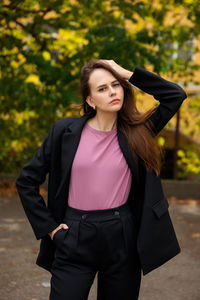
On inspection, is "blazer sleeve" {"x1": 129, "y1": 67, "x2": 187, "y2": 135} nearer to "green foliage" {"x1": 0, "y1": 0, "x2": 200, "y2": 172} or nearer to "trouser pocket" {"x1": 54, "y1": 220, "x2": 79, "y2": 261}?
"trouser pocket" {"x1": 54, "y1": 220, "x2": 79, "y2": 261}

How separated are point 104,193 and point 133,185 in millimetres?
217

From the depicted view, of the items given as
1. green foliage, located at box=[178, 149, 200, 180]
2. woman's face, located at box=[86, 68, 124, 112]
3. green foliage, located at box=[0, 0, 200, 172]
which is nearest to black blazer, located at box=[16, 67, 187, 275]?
woman's face, located at box=[86, 68, 124, 112]

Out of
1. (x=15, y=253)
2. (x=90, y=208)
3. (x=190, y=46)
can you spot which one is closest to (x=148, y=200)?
(x=90, y=208)

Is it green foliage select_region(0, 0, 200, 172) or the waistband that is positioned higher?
the waistband

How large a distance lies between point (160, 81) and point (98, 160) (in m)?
0.62

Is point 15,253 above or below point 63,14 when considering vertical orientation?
below

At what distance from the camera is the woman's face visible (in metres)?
2.69

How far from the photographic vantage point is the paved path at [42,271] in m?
4.36

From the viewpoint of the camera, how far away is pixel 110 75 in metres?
2.72

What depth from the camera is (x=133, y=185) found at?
109 inches

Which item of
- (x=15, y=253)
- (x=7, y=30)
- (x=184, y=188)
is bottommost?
(x=184, y=188)

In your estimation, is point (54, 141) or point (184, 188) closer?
point (54, 141)

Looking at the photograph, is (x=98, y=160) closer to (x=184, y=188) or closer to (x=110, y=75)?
(x=110, y=75)

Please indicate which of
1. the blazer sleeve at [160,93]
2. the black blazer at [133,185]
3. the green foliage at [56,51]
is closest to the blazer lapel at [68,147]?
the black blazer at [133,185]
